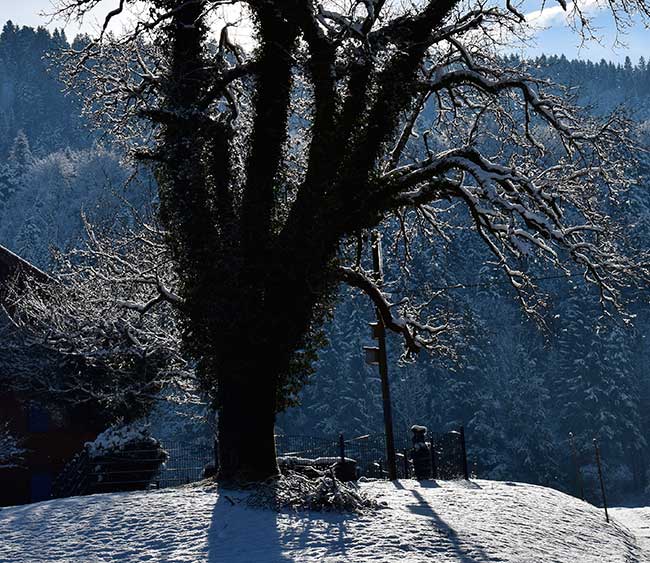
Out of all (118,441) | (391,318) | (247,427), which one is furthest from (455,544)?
(118,441)

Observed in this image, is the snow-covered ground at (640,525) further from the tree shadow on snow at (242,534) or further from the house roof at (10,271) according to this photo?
the house roof at (10,271)

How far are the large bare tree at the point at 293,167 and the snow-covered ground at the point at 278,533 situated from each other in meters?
2.44

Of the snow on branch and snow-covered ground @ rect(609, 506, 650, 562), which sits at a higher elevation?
the snow on branch

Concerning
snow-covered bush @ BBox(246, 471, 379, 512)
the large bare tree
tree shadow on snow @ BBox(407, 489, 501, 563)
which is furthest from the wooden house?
tree shadow on snow @ BBox(407, 489, 501, 563)

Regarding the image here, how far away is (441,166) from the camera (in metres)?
15.6

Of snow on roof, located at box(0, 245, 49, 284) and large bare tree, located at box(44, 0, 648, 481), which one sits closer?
large bare tree, located at box(44, 0, 648, 481)

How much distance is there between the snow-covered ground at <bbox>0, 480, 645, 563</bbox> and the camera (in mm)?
10219

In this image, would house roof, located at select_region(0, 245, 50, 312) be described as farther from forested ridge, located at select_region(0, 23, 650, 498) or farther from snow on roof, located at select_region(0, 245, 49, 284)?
forested ridge, located at select_region(0, 23, 650, 498)

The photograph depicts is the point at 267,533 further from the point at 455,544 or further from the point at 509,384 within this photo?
the point at 509,384

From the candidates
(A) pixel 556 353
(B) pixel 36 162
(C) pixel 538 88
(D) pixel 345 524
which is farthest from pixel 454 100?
(B) pixel 36 162

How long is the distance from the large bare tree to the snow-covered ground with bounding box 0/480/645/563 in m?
2.44

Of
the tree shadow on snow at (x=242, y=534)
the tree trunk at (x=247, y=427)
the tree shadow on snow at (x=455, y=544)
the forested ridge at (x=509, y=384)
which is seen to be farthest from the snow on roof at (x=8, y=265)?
the forested ridge at (x=509, y=384)

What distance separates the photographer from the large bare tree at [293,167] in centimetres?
1475

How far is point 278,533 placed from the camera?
1098 centimetres
